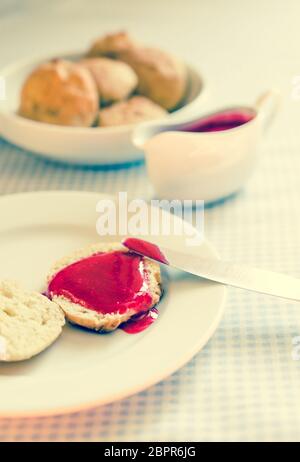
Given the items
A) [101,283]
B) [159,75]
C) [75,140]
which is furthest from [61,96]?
[101,283]

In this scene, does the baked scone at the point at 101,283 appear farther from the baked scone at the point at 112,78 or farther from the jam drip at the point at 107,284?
the baked scone at the point at 112,78

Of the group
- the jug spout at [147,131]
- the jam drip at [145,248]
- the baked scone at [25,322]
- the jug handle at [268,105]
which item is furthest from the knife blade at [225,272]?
the jug handle at [268,105]

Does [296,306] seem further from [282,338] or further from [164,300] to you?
[164,300]

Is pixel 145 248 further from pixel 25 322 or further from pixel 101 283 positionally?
A: pixel 25 322

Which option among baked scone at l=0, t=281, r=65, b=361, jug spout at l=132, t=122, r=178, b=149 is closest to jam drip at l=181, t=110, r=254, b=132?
jug spout at l=132, t=122, r=178, b=149

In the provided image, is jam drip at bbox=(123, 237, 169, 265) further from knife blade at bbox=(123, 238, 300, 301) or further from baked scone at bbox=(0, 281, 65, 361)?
baked scone at bbox=(0, 281, 65, 361)
